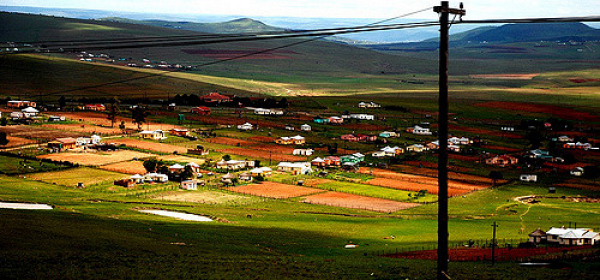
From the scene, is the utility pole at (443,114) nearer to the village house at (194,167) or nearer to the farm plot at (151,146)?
the village house at (194,167)

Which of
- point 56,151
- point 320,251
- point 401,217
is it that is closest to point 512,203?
point 401,217

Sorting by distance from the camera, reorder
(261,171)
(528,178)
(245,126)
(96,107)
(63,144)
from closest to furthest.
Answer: (261,171) < (528,178) < (63,144) < (245,126) < (96,107)

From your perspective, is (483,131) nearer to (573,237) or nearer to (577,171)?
(577,171)

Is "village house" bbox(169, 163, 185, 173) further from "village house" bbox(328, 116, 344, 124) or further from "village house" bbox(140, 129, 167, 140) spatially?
"village house" bbox(328, 116, 344, 124)

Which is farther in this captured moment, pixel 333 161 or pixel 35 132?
pixel 35 132

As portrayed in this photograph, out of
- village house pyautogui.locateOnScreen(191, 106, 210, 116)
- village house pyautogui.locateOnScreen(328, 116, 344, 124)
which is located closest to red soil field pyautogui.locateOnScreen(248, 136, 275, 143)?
village house pyautogui.locateOnScreen(328, 116, 344, 124)

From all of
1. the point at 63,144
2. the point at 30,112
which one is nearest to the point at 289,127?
the point at 63,144
